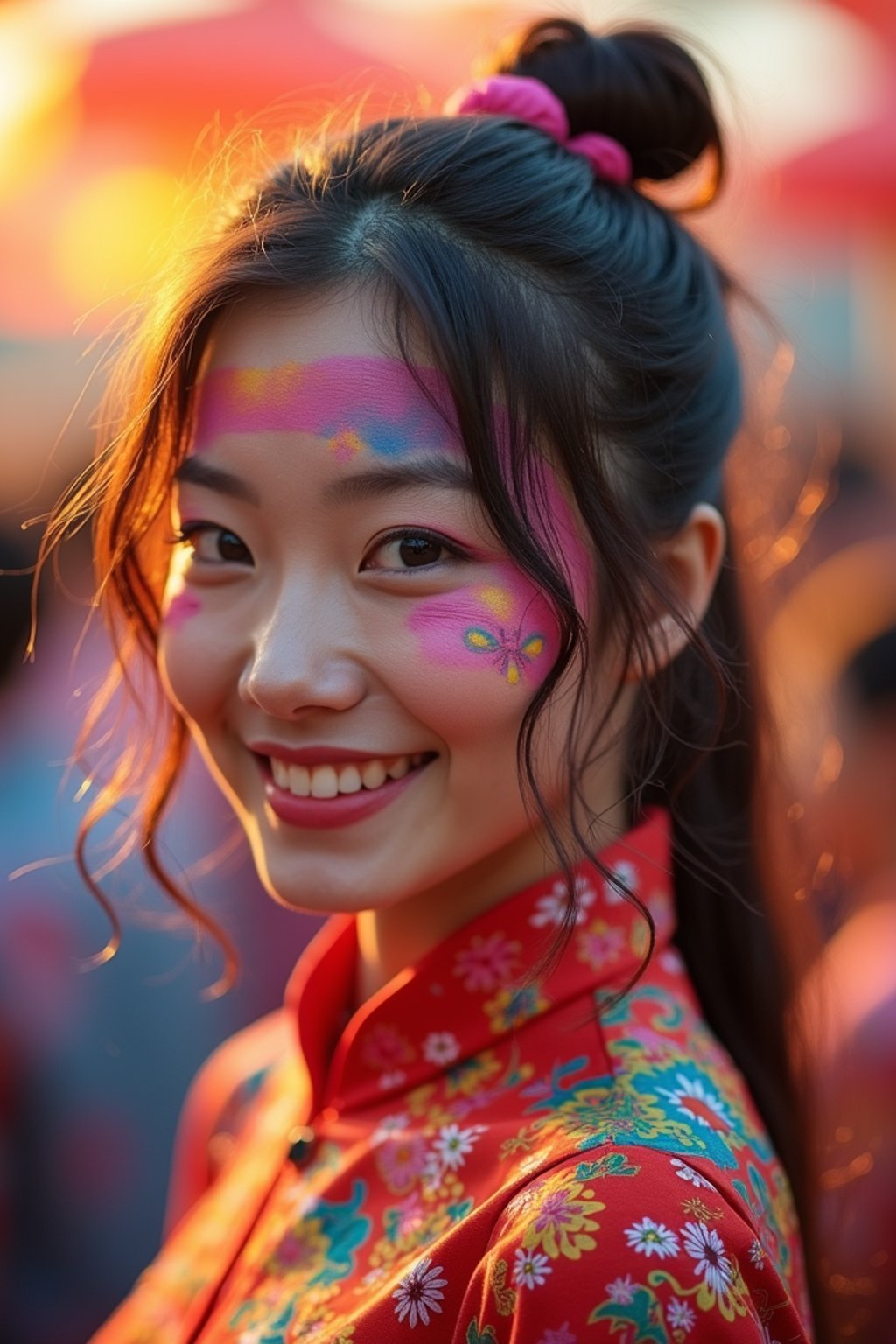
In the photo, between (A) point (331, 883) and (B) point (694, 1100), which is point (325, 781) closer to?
(A) point (331, 883)

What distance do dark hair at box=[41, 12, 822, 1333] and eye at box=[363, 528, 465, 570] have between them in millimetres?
55

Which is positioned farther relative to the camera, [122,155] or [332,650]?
[122,155]

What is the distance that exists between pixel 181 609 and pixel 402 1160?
1.77ft

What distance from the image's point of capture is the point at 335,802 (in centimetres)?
122

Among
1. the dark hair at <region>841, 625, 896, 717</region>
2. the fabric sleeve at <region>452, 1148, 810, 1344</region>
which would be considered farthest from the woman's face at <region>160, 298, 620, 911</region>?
the dark hair at <region>841, 625, 896, 717</region>

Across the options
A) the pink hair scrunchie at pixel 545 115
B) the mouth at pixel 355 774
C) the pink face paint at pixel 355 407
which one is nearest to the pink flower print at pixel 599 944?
the mouth at pixel 355 774

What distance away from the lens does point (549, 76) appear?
144cm

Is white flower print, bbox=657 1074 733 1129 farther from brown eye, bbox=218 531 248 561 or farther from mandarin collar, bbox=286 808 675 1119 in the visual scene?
brown eye, bbox=218 531 248 561

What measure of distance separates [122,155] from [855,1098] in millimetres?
2884

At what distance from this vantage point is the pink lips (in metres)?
1.22

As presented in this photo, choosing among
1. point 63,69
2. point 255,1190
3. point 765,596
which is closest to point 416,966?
point 255,1190

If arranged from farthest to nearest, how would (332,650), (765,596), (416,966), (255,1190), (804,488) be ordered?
(804,488), (765,596), (255,1190), (416,966), (332,650)

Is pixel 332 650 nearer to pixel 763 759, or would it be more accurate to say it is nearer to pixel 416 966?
pixel 416 966

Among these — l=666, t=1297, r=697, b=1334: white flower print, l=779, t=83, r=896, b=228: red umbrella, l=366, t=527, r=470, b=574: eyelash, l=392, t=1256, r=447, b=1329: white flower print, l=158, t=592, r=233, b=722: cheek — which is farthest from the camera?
l=779, t=83, r=896, b=228: red umbrella
